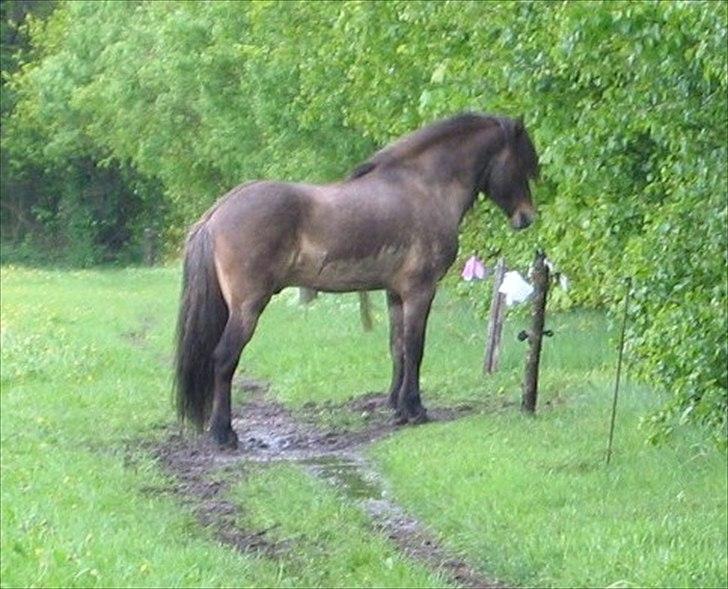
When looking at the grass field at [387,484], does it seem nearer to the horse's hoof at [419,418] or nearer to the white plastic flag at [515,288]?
the horse's hoof at [419,418]

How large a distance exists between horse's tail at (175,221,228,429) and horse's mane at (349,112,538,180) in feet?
5.51

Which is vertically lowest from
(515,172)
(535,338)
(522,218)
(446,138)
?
(535,338)

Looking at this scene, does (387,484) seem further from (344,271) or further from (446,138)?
(446,138)

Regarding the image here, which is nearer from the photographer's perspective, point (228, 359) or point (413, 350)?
point (228, 359)

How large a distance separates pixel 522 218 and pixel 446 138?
95 centimetres

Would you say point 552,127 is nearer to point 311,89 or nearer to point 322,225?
point 322,225

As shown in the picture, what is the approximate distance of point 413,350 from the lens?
45.1 feet

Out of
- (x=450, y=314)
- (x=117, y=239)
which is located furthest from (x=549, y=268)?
(x=117, y=239)

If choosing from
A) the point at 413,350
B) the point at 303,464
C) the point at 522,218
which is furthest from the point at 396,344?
the point at 303,464

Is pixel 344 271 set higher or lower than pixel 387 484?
higher

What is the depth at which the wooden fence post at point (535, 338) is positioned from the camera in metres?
13.4

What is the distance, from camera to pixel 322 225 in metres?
12.8

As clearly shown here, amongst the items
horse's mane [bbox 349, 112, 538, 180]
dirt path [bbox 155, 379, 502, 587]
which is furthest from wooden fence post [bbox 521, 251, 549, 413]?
horse's mane [bbox 349, 112, 538, 180]

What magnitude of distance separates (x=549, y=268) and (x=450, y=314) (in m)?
9.89
